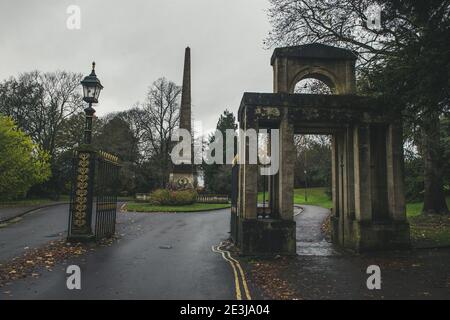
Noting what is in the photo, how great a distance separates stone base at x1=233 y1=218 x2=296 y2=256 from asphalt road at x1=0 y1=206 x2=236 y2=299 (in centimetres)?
103

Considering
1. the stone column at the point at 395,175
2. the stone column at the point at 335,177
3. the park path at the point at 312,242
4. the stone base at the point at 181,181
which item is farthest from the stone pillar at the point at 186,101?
the stone column at the point at 395,175

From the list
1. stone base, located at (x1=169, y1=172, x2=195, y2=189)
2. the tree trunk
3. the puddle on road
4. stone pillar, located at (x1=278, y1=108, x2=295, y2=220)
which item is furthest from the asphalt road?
stone base, located at (x1=169, y1=172, x2=195, y2=189)

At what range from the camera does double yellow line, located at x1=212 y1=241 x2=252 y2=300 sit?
656 centimetres

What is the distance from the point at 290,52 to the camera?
11711 mm

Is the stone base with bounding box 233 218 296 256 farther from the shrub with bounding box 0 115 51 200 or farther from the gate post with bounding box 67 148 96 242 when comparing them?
the shrub with bounding box 0 115 51 200

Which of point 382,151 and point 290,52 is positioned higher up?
point 290,52

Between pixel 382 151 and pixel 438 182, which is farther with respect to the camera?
pixel 438 182

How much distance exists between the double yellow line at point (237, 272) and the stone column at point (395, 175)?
5505 millimetres

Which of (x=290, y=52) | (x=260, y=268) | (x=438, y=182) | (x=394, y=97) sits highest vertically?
(x=290, y=52)

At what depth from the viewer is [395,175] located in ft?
Result: 36.9

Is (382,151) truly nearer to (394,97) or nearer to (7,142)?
(394,97)
